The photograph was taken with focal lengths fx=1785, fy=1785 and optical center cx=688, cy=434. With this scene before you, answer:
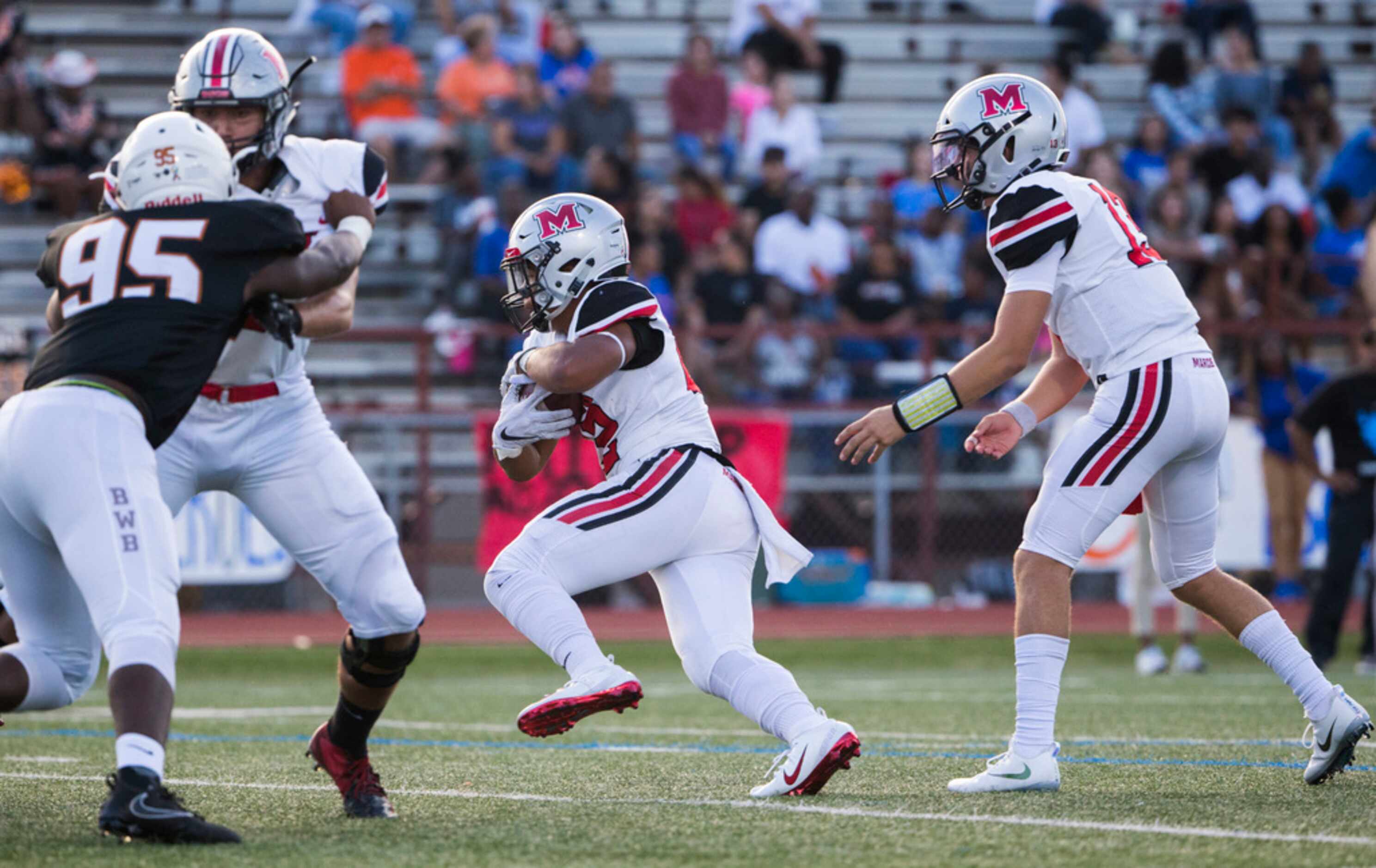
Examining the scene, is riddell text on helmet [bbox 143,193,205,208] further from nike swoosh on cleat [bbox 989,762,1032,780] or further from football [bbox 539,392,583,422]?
nike swoosh on cleat [bbox 989,762,1032,780]

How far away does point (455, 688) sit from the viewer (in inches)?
370

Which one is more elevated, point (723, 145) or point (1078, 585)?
point (723, 145)

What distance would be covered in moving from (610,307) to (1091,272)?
52.5 inches

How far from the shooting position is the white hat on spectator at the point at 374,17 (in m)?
14.6

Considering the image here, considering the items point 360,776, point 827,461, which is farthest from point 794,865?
point 827,461

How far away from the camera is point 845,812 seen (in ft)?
14.3

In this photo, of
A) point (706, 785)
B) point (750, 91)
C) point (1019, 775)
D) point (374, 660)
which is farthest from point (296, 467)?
point (750, 91)

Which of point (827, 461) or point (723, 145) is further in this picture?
point (723, 145)

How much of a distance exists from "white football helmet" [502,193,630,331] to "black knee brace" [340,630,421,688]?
1036mm

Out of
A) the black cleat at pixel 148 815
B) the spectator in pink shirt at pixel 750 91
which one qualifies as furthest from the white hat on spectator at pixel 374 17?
the black cleat at pixel 148 815

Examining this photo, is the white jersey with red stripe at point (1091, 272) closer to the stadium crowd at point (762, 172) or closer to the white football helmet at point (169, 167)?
the white football helmet at point (169, 167)

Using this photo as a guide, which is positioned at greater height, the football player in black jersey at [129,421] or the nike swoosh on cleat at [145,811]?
the football player in black jersey at [129,421]

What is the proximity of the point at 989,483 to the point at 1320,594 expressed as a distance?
329 cm

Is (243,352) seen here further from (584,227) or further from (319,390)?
(319,390)
